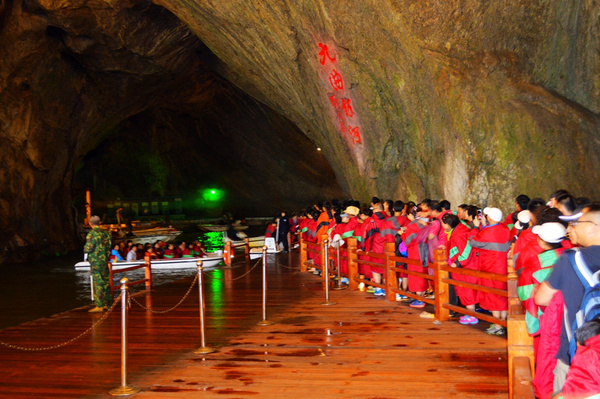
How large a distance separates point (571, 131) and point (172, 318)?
753 cm

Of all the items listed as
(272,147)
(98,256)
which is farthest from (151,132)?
(98,256)

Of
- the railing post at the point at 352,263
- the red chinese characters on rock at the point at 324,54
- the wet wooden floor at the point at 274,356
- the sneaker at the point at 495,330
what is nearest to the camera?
the wet wooden floor at the point at 274,356

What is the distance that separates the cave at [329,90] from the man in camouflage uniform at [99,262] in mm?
6870

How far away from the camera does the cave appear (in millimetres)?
10195

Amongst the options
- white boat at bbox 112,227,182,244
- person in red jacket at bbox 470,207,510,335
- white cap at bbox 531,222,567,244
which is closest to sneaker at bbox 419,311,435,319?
person in red jacket at bbox 470,207,510,335

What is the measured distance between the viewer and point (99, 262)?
32.7ft

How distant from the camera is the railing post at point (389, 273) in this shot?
8.77 meters

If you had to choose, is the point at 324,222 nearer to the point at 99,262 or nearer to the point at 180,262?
the point at 99,262

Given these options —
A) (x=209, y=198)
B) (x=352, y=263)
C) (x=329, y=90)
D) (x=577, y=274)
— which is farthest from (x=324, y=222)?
(x=209, y=198)

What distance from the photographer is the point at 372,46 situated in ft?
42.3

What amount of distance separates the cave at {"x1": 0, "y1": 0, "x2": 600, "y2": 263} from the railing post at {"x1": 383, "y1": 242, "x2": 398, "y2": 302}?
2878mm

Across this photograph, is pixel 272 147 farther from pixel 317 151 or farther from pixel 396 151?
pixel 396 151

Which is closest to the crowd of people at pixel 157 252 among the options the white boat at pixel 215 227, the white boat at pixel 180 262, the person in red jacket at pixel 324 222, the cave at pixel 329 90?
the white boat at pixel 180 262

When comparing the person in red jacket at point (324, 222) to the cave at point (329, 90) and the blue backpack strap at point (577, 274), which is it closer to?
the cave at point (329, 90)
